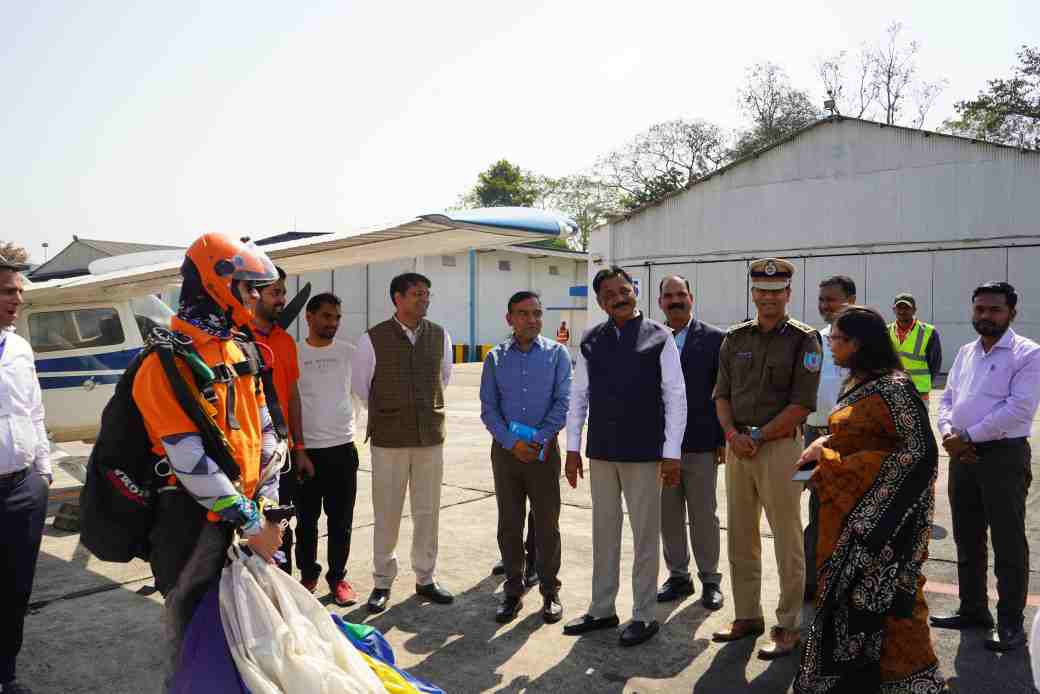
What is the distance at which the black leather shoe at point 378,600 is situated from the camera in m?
4.83

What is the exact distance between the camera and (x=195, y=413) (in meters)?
2.66

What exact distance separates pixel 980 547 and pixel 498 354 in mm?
3016

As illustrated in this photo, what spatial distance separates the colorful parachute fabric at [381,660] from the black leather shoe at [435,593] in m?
1.96

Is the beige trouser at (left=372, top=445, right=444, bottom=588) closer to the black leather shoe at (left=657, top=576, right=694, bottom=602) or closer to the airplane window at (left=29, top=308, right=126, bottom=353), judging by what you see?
the black leather shoe at (left=657, top=576, right=694, bottom=602)

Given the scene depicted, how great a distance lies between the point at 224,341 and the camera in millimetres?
2895

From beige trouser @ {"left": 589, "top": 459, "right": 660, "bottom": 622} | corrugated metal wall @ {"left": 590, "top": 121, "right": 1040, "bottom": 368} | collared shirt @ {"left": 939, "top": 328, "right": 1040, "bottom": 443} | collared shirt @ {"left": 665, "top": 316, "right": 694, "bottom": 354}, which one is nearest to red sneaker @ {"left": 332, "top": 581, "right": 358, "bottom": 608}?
beige trouser @ {"left": 589, "top": 459, "right": 660, "bottom": 622}

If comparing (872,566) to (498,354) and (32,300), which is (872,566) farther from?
(32,300)

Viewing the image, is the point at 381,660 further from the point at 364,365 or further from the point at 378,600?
the point at 364,365

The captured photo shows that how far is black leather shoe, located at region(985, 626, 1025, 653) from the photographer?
13.4ft

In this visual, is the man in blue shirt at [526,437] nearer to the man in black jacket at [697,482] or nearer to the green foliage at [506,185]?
the man in black jacket at [697,482]

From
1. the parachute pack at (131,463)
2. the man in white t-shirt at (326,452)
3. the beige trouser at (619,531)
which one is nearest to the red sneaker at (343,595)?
the man in white t-shirt at (326,452)

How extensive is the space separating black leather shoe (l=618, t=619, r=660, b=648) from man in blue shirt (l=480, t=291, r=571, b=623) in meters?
0.53

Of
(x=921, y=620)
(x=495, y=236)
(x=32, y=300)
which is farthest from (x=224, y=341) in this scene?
(x=32, y=300)

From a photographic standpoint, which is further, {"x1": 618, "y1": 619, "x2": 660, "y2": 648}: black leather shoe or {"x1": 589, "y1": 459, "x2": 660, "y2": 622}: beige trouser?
{"x1": 589, "y1": 459, "x2": 660, "y2": 622}: beige trouser
